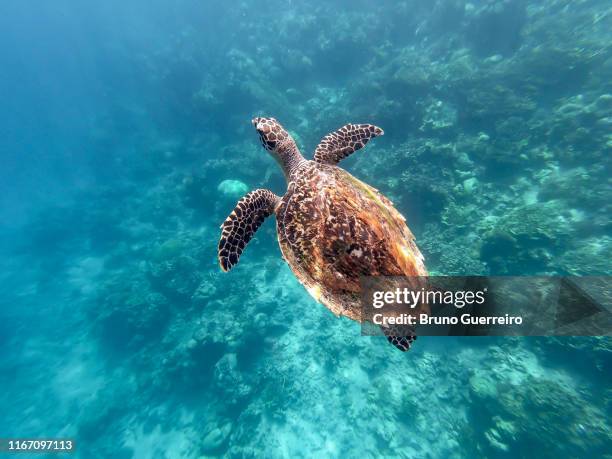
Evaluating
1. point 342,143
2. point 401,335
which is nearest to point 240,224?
point 342,143

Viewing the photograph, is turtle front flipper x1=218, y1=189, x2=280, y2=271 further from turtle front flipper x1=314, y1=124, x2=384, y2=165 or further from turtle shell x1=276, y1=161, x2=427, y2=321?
turtle front flipper x1=314, y1=124, x2=384, y2=165

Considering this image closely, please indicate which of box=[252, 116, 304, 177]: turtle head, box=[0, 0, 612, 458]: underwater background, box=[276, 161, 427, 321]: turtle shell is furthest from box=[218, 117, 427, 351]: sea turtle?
box=[0, 0, 612, 458]: underwater background

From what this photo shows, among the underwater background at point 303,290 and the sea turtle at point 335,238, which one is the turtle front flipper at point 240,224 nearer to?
the sea turtle at point 335,238

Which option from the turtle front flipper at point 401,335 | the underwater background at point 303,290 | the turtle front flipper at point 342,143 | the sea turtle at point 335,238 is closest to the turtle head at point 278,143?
the turtle front flipper at point 342,143

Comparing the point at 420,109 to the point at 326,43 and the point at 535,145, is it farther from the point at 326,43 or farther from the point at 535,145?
the point at 326,43

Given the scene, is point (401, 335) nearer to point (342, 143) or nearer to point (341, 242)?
point (341, 242)

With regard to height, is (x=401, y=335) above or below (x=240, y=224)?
below

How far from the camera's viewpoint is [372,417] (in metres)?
9.87

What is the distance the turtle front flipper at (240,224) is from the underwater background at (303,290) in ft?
26.1

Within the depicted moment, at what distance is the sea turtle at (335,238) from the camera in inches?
142

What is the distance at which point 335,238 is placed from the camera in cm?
→ 376

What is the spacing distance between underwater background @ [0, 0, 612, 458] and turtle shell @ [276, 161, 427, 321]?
8.08m

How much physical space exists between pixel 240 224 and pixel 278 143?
6.94 ft

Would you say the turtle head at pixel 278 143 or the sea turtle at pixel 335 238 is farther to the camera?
the turtle head at pixel 278 143
